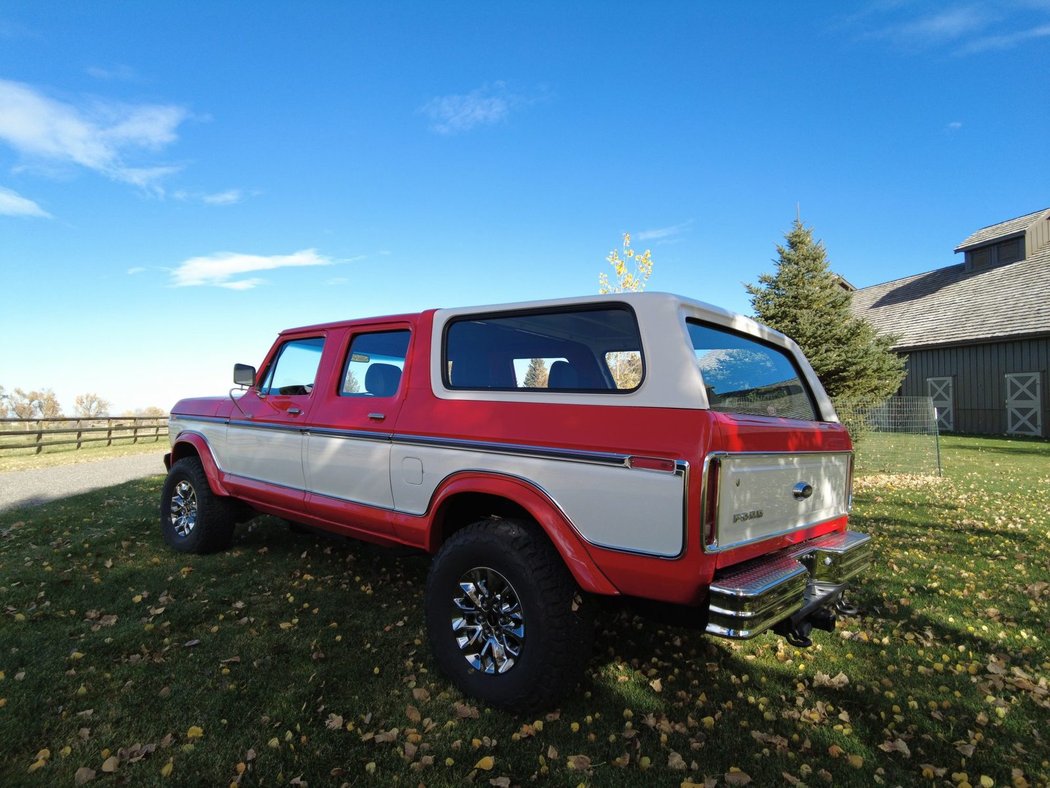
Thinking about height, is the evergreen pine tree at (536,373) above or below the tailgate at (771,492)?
above

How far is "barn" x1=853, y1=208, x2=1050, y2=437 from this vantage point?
744 inches

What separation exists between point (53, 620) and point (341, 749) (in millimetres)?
2699

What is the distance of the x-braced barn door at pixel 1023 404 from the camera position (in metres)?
18.6

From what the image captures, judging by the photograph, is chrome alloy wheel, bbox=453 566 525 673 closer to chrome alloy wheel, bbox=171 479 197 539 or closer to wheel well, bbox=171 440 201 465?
chrome alloy wheel, bbox=171 479 197 539

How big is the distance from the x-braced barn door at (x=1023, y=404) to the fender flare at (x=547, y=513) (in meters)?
23.1

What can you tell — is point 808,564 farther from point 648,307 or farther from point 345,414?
point 345,414

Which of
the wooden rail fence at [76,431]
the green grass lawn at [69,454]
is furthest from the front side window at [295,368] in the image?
the wooden rail fence at [76,431]

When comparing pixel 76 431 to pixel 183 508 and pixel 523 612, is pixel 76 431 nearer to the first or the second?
pixel 183 508

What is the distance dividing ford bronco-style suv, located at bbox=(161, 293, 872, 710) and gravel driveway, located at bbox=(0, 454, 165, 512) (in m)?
7.58

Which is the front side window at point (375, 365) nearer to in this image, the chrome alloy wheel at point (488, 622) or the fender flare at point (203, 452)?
the chrome alloy wheel at point (488, 622)

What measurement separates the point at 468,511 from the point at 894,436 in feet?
37.1

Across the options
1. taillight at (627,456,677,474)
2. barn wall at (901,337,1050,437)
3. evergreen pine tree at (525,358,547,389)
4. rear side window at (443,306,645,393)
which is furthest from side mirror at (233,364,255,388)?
barn wall at (901,337,1050,437)

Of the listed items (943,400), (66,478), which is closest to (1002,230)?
(943,400)

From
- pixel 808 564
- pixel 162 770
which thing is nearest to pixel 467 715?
pixel 162 770
